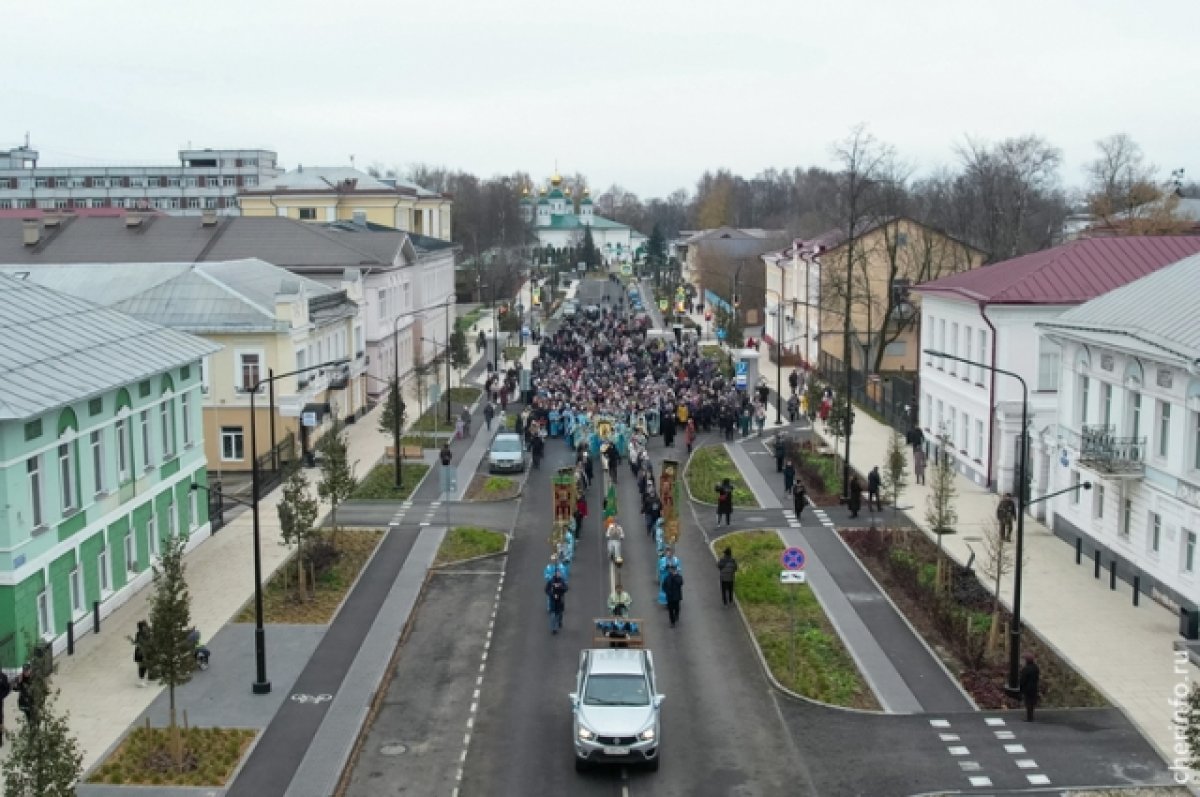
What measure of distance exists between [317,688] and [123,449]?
8.88 meters

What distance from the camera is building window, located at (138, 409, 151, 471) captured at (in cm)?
2977

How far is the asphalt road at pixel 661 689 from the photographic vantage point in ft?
61.3

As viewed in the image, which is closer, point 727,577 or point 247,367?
Result: point 727,577

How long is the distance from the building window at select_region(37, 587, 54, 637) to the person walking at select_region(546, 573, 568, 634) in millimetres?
9152

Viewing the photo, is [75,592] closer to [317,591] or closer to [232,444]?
[317,591]

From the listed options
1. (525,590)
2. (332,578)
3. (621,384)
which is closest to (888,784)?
(525,590)

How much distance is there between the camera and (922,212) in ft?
359

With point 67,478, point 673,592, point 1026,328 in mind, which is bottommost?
point 673,592

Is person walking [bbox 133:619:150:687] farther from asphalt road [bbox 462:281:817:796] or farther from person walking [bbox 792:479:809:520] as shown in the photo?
person walking [bbox 792:479:809:520]

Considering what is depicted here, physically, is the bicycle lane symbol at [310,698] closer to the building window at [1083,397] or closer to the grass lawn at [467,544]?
the grass lawn at [467,544]

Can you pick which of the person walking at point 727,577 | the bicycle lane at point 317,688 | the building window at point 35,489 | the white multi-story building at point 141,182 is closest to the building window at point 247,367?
the bicycle lane at point 317,688

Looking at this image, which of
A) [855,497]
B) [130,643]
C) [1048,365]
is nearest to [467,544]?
[130,643]

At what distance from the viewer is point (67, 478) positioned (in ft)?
84.3

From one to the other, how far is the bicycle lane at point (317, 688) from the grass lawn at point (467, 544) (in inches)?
39.8
